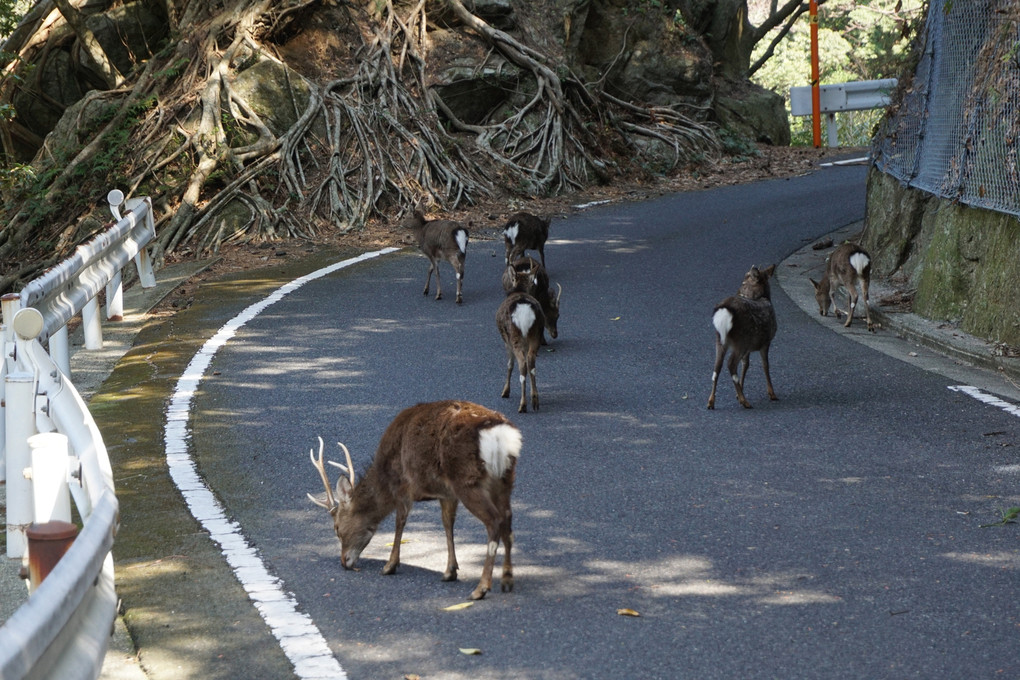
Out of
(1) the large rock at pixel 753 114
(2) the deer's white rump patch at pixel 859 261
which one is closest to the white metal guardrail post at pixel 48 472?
(2) the deer's white rump patch at pixel 859 261

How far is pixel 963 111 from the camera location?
11.3 meters

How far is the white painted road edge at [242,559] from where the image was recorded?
4691 mm

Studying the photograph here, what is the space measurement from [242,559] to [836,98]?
77.8 feet

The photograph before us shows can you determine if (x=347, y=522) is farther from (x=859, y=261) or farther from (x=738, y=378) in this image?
(x=859, y=261)

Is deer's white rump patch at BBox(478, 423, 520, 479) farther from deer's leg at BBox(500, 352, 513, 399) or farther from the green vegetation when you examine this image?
the green vegetation

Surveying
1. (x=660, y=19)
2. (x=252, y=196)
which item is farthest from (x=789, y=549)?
(x=660, y=19)

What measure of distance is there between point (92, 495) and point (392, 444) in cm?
194

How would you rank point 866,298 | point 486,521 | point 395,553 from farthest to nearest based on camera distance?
point 866,298 < point 395,553 < point 486,521

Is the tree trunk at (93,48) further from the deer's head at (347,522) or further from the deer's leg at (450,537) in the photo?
the deer's leg at (450,537)

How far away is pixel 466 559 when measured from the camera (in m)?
5.87

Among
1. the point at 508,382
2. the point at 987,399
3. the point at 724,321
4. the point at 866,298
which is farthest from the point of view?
the point at 866,298

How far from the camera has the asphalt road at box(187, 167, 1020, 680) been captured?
15.7ft

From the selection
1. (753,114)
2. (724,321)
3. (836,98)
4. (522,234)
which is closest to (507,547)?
(724,321)

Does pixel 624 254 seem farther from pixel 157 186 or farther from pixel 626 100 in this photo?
pixel 626 100
